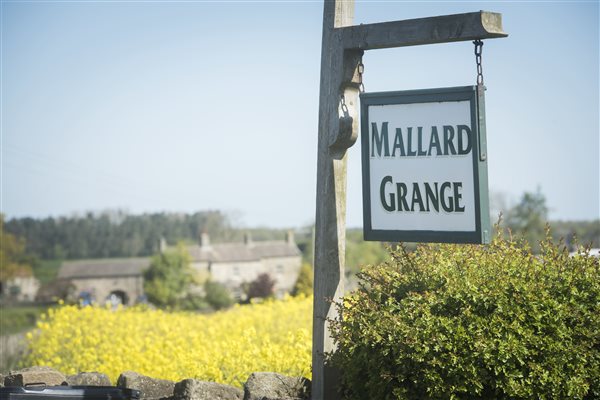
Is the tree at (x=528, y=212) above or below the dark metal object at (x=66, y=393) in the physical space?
above

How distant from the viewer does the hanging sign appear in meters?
6.13

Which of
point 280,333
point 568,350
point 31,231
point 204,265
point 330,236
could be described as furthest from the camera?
point 31,231

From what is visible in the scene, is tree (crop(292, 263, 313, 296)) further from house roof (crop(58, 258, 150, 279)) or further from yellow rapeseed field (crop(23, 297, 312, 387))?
yellow rapeseed field (crop(23, 297, 312, 387))

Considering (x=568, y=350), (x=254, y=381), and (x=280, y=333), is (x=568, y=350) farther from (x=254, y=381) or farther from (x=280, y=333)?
(x=280, y=333)

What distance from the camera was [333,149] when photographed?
6.84 meters

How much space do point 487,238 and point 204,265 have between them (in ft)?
217

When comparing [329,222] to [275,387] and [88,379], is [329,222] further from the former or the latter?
[88,379]

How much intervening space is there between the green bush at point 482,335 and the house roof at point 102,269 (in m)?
64.4

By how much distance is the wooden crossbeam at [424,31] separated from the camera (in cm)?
612

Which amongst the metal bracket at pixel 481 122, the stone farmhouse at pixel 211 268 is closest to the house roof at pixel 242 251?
the stone farmhouse at pixel 211 268

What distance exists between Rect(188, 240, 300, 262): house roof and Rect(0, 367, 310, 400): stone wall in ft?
205

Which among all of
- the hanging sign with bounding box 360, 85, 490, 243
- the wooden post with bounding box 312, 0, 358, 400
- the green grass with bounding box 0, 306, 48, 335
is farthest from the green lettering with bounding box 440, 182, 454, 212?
the green grass with bounding box 0, 306, 48, 335

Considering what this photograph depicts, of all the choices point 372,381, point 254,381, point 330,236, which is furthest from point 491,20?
point 254,381

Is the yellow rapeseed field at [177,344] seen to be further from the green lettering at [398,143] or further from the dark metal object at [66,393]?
the green lettering at [398,143]
